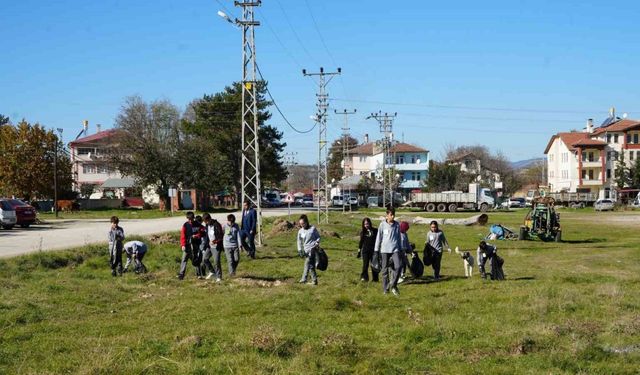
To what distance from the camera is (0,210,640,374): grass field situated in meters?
7.88

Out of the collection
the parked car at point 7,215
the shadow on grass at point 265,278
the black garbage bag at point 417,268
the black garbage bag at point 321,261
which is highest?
the parked car at point 7,215

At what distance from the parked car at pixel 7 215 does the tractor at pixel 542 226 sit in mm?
26811

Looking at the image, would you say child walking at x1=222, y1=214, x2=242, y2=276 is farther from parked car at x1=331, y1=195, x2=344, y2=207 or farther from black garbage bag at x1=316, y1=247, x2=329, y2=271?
parked car at x1=331, y1=195, x2=344, y2=207

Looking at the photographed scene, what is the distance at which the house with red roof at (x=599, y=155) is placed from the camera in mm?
95375

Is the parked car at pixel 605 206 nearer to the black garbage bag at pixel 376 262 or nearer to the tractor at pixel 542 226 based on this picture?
the tractor at pixel 542 226

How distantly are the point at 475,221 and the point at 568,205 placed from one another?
45.0 meters

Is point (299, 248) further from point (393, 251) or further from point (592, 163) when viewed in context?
point (592, 163)

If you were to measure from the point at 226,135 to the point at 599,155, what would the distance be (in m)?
54.7

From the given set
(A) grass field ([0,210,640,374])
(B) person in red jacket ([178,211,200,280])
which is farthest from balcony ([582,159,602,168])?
(B) person in red jacket ([178,211,200,280])

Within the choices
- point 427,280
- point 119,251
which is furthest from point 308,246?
point 119,251

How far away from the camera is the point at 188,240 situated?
1666 cm

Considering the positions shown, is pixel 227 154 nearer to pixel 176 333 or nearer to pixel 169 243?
pixel 169 243

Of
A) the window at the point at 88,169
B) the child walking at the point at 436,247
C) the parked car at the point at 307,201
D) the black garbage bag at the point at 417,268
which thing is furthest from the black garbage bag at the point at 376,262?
the window at the point at 88,169

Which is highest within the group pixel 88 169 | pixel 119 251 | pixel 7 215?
pixel 88 169
